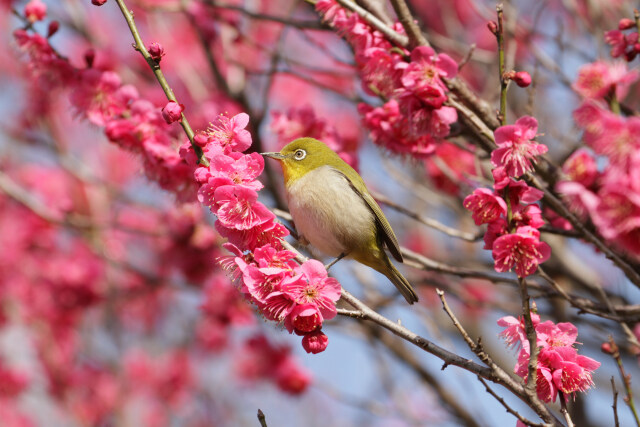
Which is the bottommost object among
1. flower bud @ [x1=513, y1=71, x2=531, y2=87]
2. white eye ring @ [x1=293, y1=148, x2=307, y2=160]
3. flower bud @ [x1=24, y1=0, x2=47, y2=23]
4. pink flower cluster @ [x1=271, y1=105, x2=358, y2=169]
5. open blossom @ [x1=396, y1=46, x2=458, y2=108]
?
pink flower cluster @ [x1=271, y1=105, x2=358, y2=169]

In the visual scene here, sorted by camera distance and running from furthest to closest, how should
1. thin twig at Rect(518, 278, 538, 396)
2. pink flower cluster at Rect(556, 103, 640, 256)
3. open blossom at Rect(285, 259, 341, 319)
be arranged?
open blossom at Rect(285, 259, 341, 319)
thin twig at Rect(518, 278, 538, 396)
pink flower cluster at Rect(556, 103, 640, 256)

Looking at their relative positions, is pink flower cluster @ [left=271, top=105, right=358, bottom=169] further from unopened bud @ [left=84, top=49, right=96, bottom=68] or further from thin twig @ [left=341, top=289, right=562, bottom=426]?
thin twig @ [left=341, top=289, right=562, bottom=426]

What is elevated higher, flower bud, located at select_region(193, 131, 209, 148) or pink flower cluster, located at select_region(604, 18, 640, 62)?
pink flower cluster, located at select_region(604, 18, 640, 62)

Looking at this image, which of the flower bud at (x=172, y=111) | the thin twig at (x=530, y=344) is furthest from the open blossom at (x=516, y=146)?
the flower bud at (x=172, y=111)

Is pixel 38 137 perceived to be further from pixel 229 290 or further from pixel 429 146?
pixel 429 146

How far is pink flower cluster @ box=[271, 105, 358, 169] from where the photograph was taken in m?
3.83

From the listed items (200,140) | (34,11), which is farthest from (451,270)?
(34,11)

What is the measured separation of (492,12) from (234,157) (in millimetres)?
3464

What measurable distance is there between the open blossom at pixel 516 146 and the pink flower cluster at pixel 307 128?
166cm

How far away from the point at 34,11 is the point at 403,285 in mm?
2397

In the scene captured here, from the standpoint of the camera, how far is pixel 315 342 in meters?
2.19

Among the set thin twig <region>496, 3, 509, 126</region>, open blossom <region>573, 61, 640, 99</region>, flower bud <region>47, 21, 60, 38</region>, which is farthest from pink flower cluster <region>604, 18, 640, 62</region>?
flower bud <region>47, 21, 60, 38</region>

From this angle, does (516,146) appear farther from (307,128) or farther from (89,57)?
(89,57)

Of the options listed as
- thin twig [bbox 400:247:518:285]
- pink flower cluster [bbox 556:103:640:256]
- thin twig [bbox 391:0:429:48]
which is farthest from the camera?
thin twig [bbox 400:247:518:285]
